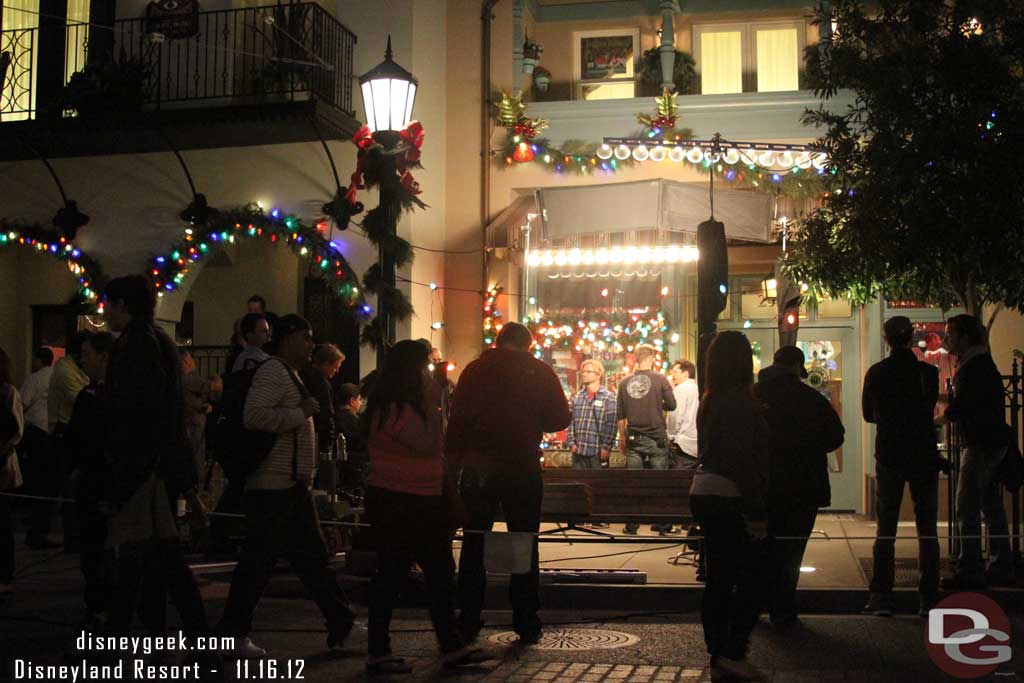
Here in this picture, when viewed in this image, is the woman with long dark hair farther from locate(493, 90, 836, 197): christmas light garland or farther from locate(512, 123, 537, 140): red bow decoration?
locate(512, 123, 537, 140): red bow decoration

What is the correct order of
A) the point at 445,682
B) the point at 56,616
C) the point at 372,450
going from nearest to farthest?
the point at 445,682
the point at 372,450
the point at 56,616

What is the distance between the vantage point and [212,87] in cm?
1634

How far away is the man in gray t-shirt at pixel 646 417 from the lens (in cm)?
1370

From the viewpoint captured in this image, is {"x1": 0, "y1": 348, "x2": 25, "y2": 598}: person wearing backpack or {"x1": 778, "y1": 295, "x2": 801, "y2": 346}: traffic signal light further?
{"x1": 778, "y1": 295, "x2": 801, "y2": 346}: traffic signal light

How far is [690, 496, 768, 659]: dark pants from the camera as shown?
21.4 ft

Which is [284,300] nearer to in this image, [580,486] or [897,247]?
[580,486]

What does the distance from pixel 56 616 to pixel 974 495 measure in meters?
6.60

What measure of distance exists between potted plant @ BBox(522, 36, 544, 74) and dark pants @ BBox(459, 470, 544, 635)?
9.92 m

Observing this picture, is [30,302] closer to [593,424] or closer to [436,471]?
[593,424]

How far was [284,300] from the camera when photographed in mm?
17922

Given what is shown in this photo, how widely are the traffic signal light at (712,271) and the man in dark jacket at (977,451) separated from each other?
2126 millimetres

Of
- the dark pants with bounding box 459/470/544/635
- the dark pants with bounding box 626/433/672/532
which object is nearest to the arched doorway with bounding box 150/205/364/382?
the dark pants with bounding box 626/433/672/532

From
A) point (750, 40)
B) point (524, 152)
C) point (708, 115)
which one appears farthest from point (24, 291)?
point (750, 40)

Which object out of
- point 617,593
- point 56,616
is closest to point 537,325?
point 617,593
